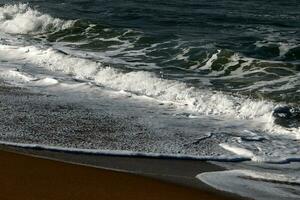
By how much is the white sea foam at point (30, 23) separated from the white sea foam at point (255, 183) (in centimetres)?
1224

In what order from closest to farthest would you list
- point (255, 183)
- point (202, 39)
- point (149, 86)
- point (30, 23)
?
point (255, 183) < point (149, 86) < point (202, 39) < point (30, 23)

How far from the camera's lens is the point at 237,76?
11.0 meters

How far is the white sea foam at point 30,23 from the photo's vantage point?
17609 mm

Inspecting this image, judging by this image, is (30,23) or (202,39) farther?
(30,23)

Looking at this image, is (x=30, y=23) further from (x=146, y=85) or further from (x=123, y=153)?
(x=123, y=153)

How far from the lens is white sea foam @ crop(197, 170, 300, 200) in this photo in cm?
525

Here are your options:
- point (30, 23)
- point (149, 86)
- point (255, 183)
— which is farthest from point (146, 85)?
point (30, 23)

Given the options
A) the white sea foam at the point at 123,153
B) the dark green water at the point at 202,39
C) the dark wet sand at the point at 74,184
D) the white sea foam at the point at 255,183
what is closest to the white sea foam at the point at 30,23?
the dark green water at the point at 202,39

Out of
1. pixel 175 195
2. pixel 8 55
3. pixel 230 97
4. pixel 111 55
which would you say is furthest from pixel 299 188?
pixel 8 55

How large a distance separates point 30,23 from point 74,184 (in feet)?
44.9

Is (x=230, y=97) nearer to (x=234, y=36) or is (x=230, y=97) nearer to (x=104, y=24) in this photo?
(x=234, y=36)

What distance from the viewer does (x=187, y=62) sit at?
1223 centimetres

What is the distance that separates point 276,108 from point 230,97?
94cm

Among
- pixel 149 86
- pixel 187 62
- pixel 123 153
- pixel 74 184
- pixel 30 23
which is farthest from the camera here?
pixel 30 23
